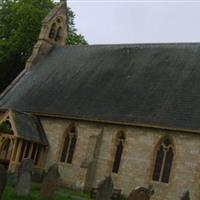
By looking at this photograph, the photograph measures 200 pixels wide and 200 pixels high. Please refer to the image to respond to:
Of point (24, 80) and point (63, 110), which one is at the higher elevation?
point (24, 80)

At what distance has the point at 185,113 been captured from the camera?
1017 inches

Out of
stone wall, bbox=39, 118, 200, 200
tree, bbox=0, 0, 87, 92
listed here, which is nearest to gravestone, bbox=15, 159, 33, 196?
stone wall, bbox=39, 118, 200, 200

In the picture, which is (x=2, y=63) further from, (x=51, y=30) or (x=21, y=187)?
(x=21, y=187)

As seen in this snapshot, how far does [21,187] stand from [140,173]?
30.4 feet

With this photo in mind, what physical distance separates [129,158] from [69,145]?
5.03 metres

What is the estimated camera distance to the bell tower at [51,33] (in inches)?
1543

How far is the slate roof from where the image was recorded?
1179 inches

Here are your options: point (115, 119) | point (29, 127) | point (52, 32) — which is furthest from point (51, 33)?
point (115, 119)

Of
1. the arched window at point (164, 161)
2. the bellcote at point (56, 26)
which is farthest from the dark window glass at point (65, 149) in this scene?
the bellcote at point (56, 26)

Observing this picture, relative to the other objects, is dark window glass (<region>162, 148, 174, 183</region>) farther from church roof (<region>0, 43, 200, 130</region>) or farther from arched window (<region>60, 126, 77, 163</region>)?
arched window (<region>60, 126, 77, 163</region>)

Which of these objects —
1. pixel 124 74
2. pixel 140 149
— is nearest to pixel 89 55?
pixel 124 74

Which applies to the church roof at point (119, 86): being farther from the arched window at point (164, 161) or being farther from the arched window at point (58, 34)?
the arched window at point (58, 34)

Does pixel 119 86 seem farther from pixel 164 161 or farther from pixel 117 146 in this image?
pixel 164 161

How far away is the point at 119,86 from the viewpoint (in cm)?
3053
